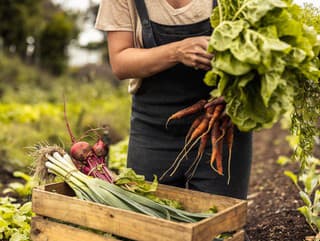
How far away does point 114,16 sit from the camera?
2941 millimetres

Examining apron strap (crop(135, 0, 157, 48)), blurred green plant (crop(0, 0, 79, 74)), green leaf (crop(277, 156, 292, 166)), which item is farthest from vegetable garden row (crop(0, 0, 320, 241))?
blurred green plant (crop(0, 0, 79, 74))

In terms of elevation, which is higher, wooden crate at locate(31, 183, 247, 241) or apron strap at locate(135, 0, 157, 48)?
apron strap at locate(135, 0, 157, 48)

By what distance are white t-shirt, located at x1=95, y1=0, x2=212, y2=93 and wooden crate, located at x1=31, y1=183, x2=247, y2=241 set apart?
2.81 feet

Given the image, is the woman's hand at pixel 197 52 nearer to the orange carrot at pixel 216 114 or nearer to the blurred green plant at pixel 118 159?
the orange carrot at pixel 216 114

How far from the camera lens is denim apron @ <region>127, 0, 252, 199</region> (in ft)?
9.77

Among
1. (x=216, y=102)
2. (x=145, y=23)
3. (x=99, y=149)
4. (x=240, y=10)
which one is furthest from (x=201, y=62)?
(x=99, y=149)

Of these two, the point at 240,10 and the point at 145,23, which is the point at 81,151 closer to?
the point at 145,23

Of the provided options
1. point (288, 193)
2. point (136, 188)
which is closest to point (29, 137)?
point (288, 193)

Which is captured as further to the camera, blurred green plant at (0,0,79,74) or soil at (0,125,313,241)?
blurred green plant at (0,0,79,74)

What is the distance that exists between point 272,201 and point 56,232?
100 inches

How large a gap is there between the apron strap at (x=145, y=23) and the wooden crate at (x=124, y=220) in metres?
0.77

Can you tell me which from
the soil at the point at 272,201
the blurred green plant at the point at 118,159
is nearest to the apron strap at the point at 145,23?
the soil at the point at 272,201

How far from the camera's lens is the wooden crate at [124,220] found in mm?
2209

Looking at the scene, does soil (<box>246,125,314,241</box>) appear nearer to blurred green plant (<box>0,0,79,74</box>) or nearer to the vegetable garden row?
the vegetable garden row
